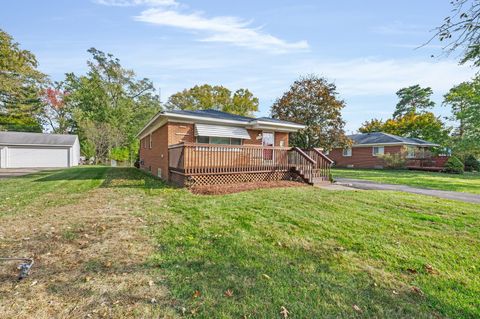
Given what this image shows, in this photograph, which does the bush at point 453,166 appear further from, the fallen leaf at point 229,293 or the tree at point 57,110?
the tree at point 57,110

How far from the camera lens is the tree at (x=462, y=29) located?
12.3ft

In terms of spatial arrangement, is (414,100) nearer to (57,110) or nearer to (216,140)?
(216,140)

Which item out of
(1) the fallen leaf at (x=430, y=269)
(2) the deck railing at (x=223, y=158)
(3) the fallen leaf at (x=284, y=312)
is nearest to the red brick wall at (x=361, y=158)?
(2) the deck railing at (x=223, y=158)

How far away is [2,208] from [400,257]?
8.66 m

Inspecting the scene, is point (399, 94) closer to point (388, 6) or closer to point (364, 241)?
point (388, 6)

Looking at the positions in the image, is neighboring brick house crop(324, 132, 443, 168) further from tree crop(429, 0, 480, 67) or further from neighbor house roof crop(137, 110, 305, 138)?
tree crop(429, 0, 480, 67)

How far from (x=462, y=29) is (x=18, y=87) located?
32.6 meters

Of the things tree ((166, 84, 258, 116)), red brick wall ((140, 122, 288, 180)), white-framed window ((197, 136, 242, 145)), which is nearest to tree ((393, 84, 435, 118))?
tree ((166, 84, 258, 116))

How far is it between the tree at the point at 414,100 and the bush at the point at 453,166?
25.6 metres

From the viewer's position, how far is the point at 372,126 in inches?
1604

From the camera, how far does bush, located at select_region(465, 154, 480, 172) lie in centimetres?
2338

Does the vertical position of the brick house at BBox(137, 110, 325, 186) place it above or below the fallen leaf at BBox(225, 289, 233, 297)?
above

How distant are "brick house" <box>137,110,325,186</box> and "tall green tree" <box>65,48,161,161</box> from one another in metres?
21.1

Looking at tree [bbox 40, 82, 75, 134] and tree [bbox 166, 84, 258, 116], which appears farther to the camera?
tree [bbox 166, 84, 258, 116]
